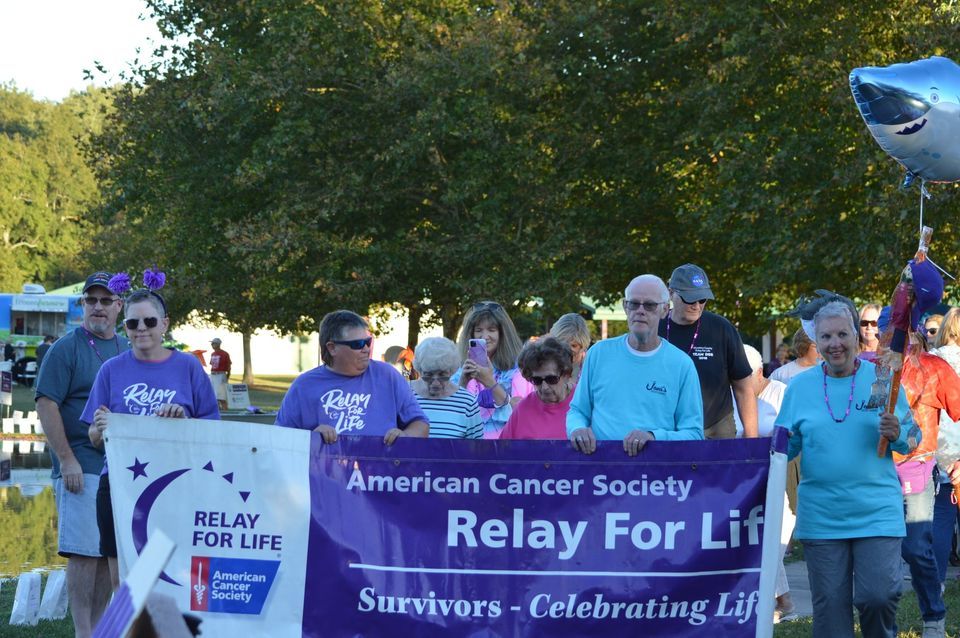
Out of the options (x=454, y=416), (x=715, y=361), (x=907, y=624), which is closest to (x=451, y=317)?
(x=907, y=624)

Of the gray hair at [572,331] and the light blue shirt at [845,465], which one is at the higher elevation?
the gray hair at [572,331]

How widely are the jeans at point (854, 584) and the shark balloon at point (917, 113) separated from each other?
6.61ft

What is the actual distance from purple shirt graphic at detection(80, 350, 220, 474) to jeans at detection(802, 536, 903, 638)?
Result: 2908mm

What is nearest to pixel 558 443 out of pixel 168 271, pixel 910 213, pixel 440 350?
pixel 440 350

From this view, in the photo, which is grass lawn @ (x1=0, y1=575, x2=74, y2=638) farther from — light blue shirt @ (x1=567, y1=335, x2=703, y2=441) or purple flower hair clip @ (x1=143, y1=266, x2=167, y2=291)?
light blue shirt @ (x1=567, y1=335, x2=703, y2=441)

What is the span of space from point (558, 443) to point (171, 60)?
2378 centimetres

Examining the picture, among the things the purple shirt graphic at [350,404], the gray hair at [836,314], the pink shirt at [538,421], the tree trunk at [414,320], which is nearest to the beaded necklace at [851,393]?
the gray hair at [836,314]

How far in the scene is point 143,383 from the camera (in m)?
6.57

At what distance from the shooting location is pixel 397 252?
2469cm

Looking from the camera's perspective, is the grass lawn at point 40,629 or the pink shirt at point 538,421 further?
the grass lawn at point 40,629

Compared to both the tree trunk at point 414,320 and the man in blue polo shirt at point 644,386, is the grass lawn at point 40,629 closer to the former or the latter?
the man in blue polo shirt at point 644,386

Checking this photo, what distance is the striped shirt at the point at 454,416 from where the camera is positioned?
22.9ft

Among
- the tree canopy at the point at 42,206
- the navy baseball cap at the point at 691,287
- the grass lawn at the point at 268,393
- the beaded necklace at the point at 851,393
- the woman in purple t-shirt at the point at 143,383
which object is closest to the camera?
the beaded necklace at the point at 851,393

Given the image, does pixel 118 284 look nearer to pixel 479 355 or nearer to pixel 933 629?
pixel 479 355
